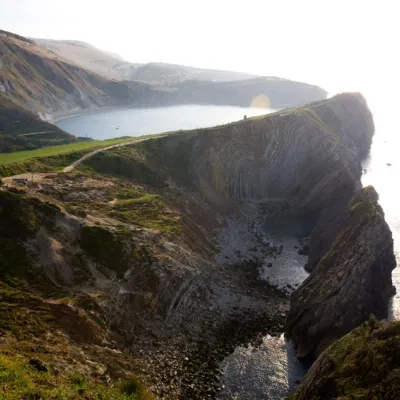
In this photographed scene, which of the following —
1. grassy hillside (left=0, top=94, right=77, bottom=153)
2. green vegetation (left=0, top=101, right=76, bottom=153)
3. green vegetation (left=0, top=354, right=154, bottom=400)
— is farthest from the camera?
grassy hillside (left=0, top=94, right=77, bottom=153)

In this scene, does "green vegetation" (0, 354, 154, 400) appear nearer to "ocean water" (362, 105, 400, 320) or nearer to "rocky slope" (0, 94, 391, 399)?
"rocky slope" (0, 94, 391, 399)

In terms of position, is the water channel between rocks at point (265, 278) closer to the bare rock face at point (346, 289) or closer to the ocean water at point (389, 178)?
the bare rock face at point (346, 289)

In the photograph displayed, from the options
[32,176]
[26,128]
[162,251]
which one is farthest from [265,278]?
[26,128]

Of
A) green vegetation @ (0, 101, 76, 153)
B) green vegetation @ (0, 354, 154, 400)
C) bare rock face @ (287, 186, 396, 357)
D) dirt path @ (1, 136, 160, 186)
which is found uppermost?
green vegetation @ (0, 101, 76, 153)

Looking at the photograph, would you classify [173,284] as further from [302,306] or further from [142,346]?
[302,306]

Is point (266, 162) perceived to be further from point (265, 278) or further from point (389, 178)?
point (389, 178)

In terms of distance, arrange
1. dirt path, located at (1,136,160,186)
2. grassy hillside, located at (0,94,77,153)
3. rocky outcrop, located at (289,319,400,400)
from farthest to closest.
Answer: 1. grassy hillside, located at (0,94,77,153)
2. dirt path, located at (1,136,160,186)
3. rocky outcrop, located at (289,319,400,400)

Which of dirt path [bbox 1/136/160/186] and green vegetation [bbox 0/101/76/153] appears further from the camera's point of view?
green vegetation [bbox 0/101/76/153]

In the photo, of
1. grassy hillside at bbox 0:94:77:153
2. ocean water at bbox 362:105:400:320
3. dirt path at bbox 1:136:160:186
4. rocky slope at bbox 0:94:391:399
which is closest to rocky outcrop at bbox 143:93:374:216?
rocky slope at bbox 0:94:391:399

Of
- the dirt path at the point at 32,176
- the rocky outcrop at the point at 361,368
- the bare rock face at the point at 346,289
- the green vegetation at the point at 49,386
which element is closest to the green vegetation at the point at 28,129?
the dirt path at the point at 32,176
